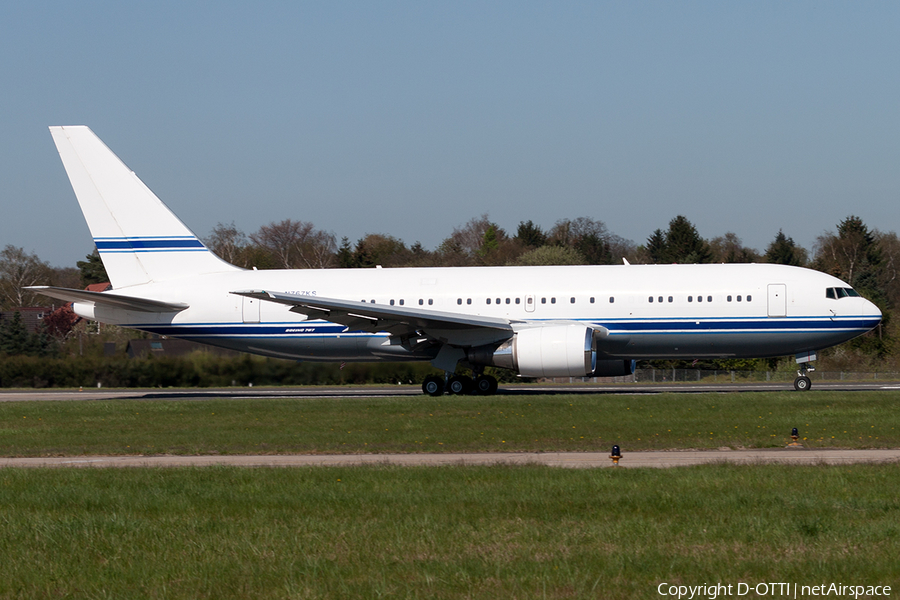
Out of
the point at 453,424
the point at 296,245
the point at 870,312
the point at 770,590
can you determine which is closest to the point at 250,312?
the point at 453,424

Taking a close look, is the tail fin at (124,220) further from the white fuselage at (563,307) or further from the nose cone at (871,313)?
the nose cone at (871,313)

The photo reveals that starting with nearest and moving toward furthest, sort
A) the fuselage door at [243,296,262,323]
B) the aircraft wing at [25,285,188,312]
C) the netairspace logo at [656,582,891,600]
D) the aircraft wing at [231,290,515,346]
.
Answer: the netairspace logo at [656,582,891,600], the aircraft wing at [231,290,515,346], the aircraft wing at [25,285,188,312], the fuselage door at [243,296,262,323]

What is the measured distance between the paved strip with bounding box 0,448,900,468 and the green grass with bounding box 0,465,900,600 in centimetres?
132

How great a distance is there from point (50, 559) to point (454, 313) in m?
22.3

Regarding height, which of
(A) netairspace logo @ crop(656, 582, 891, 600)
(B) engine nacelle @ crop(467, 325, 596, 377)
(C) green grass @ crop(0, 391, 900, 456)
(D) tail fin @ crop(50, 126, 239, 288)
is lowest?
(A) netairspace logo @ crop(656, 582, 891, 600)

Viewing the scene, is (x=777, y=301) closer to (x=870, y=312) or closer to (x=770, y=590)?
(x=870, y=312)

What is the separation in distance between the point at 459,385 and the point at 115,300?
12.0 m

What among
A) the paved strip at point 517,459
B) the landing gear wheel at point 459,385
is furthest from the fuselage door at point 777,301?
the paved strip at point 517,459

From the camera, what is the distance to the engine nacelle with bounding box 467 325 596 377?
2741cm

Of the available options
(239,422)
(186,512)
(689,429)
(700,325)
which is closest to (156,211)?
(239,422)

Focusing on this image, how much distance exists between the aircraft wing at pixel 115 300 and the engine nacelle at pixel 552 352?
39.3ft

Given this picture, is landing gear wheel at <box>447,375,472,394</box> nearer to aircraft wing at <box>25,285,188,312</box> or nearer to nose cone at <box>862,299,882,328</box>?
aircraft wing at <box>25,285,188,312</box>

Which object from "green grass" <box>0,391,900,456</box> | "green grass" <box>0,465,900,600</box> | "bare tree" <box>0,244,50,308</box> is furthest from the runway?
"bare tree" <box>0,244,50,308</box>

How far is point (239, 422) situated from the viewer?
72.9ft
